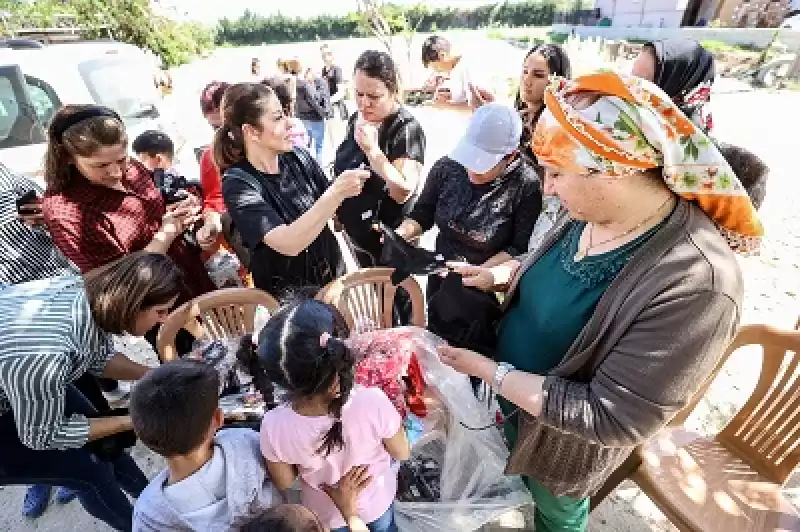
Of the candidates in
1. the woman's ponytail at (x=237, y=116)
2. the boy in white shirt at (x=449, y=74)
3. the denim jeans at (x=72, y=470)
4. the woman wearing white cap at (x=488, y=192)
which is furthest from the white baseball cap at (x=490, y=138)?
the boy in white shirt at (x=449, y=74)

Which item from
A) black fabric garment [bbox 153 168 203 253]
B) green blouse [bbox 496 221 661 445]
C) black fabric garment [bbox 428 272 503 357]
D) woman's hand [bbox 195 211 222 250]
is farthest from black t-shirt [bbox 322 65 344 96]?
green blouse [bbox 496 221 661 445]

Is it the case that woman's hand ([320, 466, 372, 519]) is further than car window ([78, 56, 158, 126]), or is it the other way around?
car window ([78, 56, 158, 126])

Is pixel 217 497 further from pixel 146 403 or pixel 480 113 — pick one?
pixel 480 113

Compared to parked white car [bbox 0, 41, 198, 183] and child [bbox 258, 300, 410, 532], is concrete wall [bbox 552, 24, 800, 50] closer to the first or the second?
parked white car [bbox 0, 41, 198, 183]

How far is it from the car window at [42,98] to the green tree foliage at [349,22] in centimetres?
3469

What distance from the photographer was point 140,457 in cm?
245

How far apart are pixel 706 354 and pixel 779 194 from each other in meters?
5.88

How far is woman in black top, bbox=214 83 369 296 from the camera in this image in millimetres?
1777

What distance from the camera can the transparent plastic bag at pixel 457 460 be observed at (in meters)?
1.67

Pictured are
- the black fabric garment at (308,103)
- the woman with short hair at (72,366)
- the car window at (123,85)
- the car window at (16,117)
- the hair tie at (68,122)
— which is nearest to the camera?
the woman with short hair at (72,366)

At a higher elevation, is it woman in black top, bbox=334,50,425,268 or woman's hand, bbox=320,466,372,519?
woman in black top, bbox=334,50,425,268

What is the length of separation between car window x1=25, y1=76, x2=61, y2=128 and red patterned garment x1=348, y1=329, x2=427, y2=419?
390cm

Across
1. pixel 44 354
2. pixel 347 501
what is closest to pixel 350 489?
pixel 347 501

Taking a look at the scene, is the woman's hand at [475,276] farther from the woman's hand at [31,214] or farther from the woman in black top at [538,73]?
the woman's hand at [31,214]
